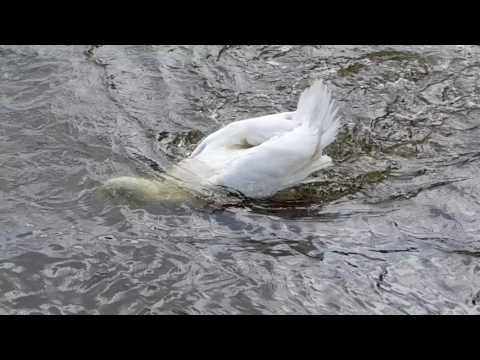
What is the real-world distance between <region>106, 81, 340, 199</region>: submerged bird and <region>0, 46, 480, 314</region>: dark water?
176 millimetres

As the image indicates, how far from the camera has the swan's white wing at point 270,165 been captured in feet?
17.0

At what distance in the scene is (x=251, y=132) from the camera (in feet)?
18.2

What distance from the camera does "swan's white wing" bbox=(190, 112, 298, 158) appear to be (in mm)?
5506

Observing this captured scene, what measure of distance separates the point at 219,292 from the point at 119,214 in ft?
3.96

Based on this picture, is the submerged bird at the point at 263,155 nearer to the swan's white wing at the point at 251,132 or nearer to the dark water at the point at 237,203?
the swan's white wing at the point at 251,132

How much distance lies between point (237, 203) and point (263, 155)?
419 mm

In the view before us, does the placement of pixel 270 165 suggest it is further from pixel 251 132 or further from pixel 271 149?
pixel 251 132

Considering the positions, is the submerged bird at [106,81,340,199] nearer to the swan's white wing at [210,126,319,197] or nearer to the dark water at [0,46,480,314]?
the swan's white wing at [210,126,319,197]

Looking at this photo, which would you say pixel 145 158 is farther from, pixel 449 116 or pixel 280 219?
pixel 449 116

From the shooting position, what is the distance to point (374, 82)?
708 centimetres

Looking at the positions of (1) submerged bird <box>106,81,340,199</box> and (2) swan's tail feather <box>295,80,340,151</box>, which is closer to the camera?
(1) submerged bird <box>106,81,340,199</box>

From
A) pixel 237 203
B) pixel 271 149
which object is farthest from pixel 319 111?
pixel 237 203

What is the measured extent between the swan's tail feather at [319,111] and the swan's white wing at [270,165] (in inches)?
3.9

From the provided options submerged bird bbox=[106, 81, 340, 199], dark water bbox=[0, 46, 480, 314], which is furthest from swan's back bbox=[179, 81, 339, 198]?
dark water bbox=[0, 46, 480, 314]
